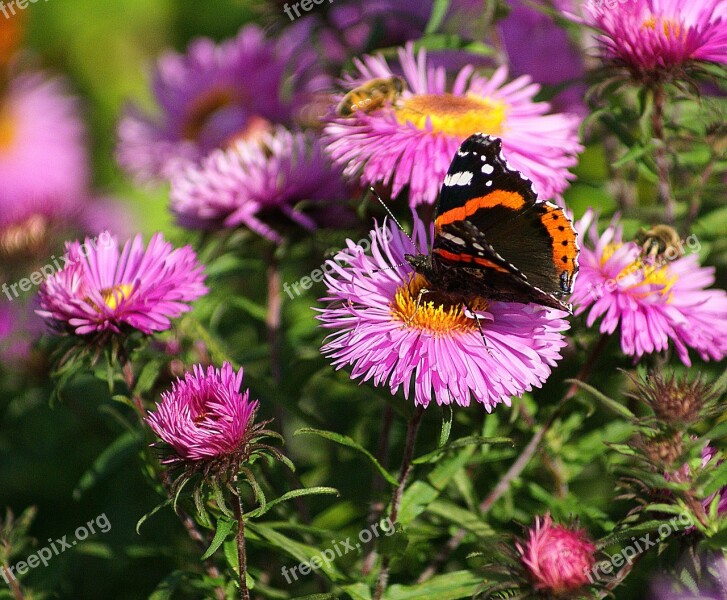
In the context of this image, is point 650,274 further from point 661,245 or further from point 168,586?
point 168,586

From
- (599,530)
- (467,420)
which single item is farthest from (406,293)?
(599,530)

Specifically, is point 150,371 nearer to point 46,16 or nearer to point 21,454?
point 21,454

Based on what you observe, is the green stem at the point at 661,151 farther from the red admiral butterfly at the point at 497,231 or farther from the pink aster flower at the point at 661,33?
the red admiral butterfly at the point at 497,231

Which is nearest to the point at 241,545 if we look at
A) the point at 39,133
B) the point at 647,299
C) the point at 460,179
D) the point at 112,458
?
the point at 112,458

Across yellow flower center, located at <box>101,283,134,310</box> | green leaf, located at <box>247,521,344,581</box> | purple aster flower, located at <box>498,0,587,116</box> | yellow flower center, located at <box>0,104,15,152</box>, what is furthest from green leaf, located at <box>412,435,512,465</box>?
yellow flower center, located at <box>0,104,15,152</box>

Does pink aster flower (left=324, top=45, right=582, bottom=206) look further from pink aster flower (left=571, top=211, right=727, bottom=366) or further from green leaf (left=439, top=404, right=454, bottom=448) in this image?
green leaf (left=439, top=404, right=454, bottom=448)
